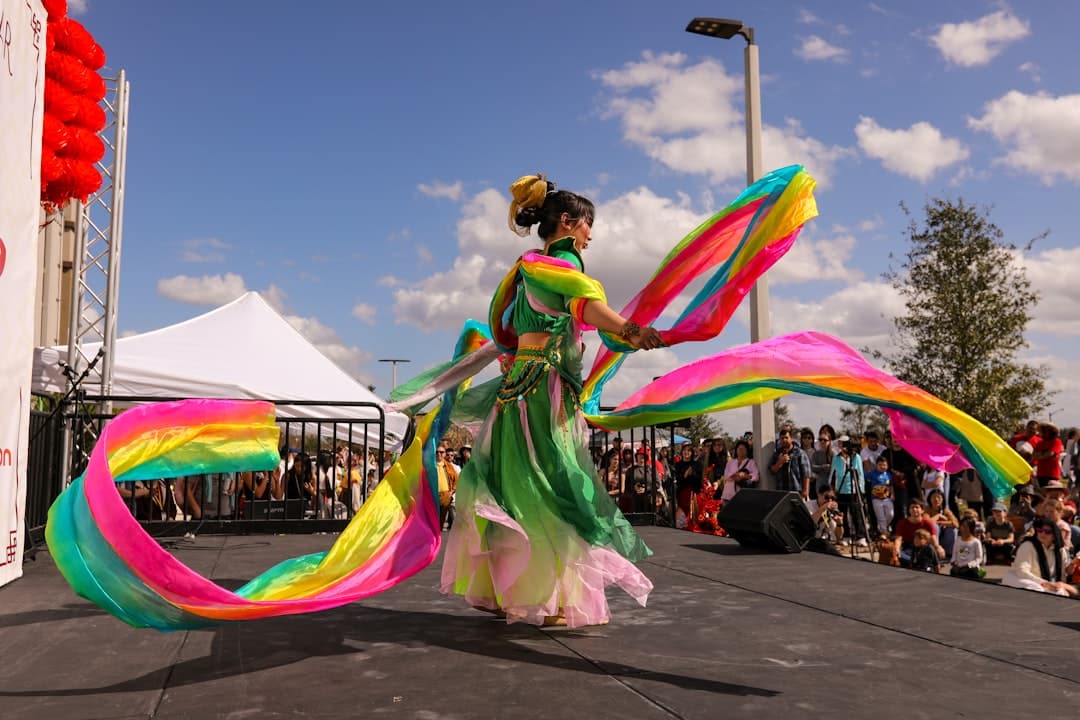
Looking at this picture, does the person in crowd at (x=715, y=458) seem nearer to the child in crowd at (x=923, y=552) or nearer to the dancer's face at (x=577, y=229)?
the child in crowd at (x=923, y=552)

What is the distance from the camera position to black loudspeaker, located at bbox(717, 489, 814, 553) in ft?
20.7

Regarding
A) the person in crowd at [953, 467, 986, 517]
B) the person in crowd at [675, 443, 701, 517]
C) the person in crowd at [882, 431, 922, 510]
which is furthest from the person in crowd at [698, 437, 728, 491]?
the person in crowd at [953, 467, 986, 517]

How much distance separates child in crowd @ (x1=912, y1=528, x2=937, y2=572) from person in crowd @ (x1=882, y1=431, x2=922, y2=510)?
1.80 m

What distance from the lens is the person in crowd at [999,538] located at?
7.98 m

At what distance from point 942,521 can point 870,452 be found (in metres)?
1.61

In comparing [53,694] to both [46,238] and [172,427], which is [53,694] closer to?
[172,427]

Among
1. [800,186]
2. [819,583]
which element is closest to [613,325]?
[800,186]

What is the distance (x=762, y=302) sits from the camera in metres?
8.03

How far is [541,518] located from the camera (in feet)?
11.2

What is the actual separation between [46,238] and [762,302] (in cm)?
1317

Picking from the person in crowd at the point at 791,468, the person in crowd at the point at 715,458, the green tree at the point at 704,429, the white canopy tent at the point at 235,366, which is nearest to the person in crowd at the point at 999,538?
the person in crowd at the point at 791,468

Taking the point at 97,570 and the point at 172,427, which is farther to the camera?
the point at 172,427

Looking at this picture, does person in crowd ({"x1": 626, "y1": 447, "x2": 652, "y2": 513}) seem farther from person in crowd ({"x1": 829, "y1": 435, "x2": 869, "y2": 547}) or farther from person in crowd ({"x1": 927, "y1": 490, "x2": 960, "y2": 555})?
person in crowd ({"x1": 927, "y1": 490, "x2": 960, "y2": 555})

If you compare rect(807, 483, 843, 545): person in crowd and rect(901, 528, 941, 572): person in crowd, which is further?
rect(807, 483, 843, 545): person in crowd
